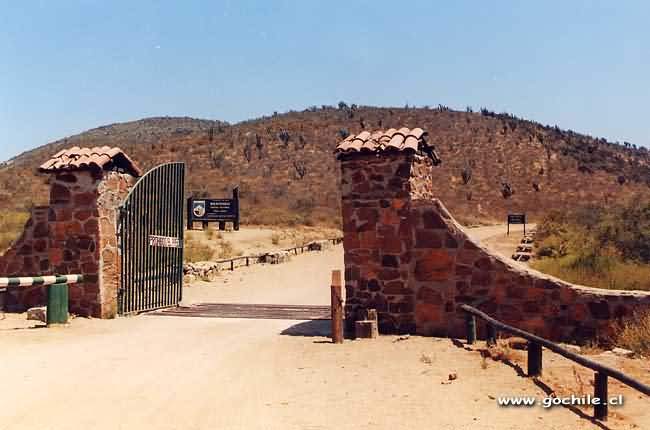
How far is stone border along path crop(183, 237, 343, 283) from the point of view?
1831 centimetres

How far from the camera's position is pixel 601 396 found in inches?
212

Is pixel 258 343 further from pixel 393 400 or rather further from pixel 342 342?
pixel 393 400

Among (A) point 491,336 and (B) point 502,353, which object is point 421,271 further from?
(B) point 502,353

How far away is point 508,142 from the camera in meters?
64.4

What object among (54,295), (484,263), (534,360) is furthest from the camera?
(54,295)

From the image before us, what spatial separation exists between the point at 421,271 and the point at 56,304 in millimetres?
5826

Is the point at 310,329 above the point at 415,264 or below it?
below

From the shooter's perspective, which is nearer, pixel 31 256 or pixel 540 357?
pixel 540 357

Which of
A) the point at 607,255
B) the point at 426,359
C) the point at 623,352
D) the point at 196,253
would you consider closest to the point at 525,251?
the point at 607,255

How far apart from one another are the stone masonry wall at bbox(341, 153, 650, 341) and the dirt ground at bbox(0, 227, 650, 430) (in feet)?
1.75

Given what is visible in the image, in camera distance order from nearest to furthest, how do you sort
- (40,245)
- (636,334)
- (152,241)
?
(636,334) < (40,245) < (152,241)

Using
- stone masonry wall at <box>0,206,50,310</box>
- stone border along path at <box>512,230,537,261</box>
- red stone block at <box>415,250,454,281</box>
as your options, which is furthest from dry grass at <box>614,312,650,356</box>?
stone border along path at <box>512,230,537,261</box>

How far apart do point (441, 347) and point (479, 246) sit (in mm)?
1545

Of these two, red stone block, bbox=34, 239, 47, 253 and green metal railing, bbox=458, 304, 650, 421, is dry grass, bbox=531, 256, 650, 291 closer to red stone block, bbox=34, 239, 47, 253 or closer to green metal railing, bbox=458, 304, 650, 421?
green metal railing, bbox=458, 304, 650, 421
